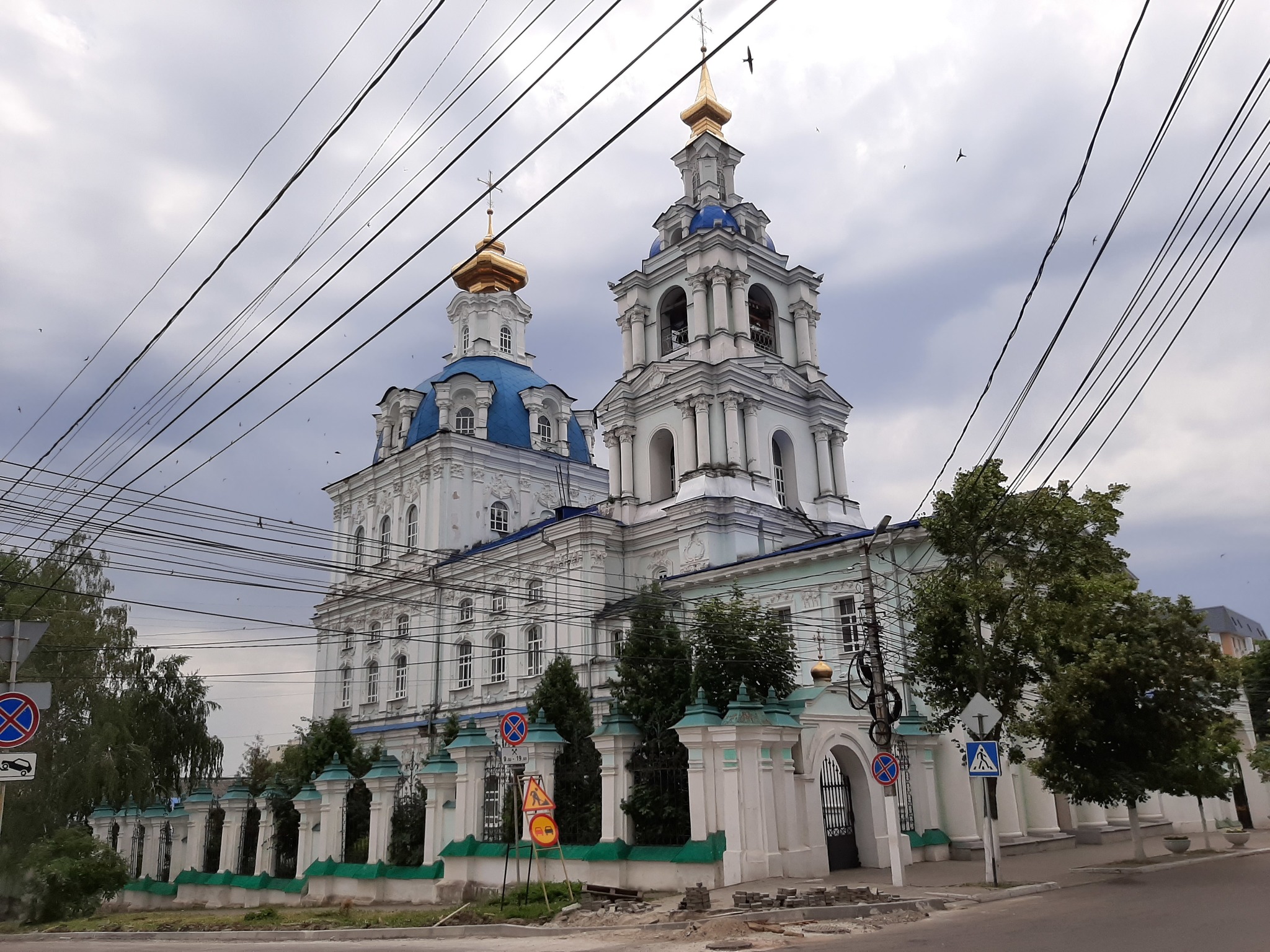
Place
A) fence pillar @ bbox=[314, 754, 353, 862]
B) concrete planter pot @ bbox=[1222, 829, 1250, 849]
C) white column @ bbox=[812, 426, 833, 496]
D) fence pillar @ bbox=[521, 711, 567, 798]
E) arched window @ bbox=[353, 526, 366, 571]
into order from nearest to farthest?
fence pillar @ bbox=[521, 711, 567, 798] → fence pillar @ bbox=[314, 754, 353, 862] → concrete planter pot @ bbox=[1222, 829, 1250, 849] → white column @ bbox=[812, 426, 833, 496] → arched window @ bbox=[353, 526, 366, 571]

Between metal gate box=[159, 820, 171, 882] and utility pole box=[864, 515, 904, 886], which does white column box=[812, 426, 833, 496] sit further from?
metal gate box=[159, 820, 171, 882]

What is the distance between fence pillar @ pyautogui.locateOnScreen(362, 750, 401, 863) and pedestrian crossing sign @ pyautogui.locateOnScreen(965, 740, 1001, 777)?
12.2m

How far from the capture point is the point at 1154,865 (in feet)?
61.3

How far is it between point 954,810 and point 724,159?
30091 millimetres

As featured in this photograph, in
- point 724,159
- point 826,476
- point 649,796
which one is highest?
point 724,159

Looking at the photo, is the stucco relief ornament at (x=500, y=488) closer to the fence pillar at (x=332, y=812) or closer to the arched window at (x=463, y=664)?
the arched window at (x=463, y=664)

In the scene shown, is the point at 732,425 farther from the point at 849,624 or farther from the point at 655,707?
the point at 655,707

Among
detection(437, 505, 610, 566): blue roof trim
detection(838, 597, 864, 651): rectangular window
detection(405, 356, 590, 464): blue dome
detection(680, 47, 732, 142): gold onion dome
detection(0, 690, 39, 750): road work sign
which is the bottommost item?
detection(0, 690, 39, 750): road work sign

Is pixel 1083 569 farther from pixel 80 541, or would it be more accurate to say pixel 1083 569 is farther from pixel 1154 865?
pixel 80 541

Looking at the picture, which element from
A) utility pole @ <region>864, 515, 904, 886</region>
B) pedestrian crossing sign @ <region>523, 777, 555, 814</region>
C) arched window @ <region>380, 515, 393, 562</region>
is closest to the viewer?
pedestrian crossing sign @ <region>523, 777, 555, 814</region>

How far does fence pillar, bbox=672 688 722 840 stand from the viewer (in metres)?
16.5

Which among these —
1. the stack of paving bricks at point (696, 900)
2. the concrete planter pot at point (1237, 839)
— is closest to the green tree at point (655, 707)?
the stack of paving bricks at point (696, 900)

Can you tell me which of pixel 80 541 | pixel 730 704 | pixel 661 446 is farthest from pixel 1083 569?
pixel 80 541

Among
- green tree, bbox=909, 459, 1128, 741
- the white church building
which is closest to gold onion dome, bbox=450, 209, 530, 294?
the white church building
